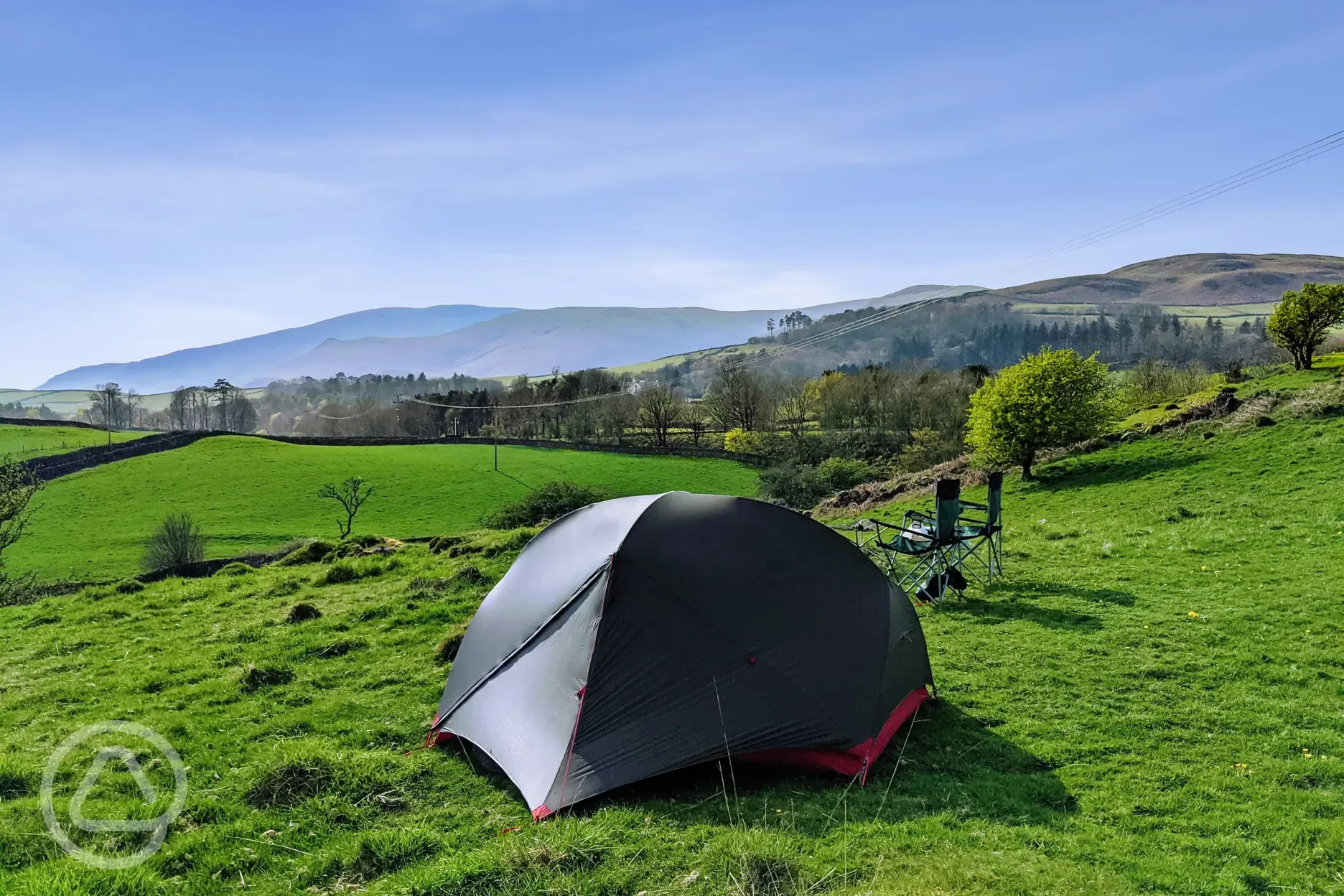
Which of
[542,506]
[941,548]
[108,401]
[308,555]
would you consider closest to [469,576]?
[308,555]

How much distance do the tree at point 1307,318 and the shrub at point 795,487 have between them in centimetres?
2262

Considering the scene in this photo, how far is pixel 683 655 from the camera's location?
6.85 metres

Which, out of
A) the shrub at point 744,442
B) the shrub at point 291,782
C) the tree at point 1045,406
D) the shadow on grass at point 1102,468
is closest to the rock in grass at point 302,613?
the shrub at point 291,782

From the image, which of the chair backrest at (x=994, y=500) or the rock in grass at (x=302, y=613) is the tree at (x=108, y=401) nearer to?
the rock in grass at (x=302, y=613)

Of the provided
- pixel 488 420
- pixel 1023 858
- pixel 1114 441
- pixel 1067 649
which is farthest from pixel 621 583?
pixel 488 420

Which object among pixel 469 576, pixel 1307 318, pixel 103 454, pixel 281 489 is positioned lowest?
pixel 281 489

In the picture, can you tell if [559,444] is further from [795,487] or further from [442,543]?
[442,543]

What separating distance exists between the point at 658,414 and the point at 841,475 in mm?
34339

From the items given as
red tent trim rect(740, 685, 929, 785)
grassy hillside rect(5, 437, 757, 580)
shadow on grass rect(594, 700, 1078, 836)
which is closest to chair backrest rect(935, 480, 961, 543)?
shadow on grass rect(594, 700, 1078, 836)

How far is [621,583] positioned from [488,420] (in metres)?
95.7

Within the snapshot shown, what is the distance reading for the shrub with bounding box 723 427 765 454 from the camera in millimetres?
65125

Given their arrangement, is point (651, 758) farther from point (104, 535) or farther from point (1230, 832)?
point (104, 535)

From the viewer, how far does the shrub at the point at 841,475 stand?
43.8 meters

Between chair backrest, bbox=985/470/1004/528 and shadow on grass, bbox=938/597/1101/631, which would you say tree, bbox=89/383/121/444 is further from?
shadow on grass, bbox=938/597/1101/631
